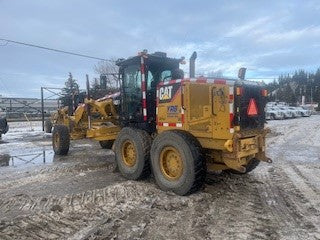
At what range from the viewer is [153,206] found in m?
6.55

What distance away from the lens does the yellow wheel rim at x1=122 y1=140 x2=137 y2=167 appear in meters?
8.84

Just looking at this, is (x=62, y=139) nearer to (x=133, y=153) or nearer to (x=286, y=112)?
(x=133, y=153)

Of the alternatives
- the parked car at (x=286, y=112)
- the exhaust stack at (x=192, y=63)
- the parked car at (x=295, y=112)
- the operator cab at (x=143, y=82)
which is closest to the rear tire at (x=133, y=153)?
the operator cab at (x=143, y=82)

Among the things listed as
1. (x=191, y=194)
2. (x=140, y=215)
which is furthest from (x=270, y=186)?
(x=140, y=215)

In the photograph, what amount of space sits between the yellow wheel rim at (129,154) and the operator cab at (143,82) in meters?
0.53

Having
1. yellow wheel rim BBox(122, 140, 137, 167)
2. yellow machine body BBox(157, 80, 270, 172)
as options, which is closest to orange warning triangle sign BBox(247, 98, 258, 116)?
yellow machine body BBox(157, 80, 270, 172)

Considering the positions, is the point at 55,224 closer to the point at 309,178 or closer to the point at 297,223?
the point at 297,223

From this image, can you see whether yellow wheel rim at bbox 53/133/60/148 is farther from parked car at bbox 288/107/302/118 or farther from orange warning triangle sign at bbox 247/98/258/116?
parked car at bbox 288/107/302/118

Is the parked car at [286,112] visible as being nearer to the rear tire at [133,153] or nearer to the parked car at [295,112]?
the parked car at [295,112]

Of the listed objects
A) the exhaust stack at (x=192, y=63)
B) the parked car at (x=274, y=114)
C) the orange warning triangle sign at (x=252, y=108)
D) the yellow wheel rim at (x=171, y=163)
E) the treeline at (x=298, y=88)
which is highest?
the treeline at (x=298, y=88)

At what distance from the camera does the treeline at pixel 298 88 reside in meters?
96.1

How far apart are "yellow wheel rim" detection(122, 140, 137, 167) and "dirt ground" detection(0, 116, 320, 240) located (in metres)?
0.44

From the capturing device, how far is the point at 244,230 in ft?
17.7

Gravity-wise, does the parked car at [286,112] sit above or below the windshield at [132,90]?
below
